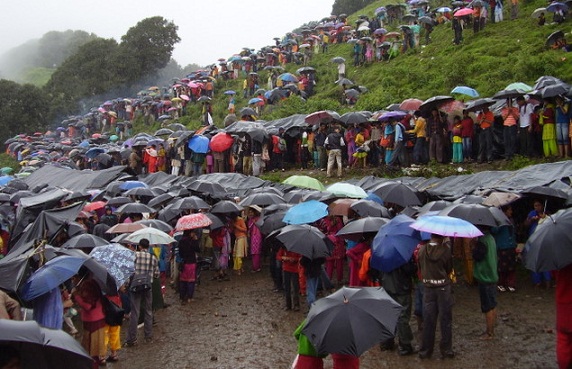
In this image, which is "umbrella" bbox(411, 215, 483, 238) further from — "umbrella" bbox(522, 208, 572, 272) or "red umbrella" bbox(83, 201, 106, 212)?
"red umbrella" bbox(83, 201, 106, 212)

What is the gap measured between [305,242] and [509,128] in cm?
781

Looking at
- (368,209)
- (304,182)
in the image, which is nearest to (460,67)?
(304,182)

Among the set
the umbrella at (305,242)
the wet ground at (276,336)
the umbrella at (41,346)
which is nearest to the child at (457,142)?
the wet ground at (276,336)

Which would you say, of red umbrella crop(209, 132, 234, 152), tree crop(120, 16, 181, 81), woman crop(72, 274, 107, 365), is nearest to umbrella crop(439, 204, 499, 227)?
woman crop(72, 274, 107, 365)

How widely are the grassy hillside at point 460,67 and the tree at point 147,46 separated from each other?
90.6 feet

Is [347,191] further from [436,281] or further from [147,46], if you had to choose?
[147,46]

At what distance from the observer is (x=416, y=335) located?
25.4 ft

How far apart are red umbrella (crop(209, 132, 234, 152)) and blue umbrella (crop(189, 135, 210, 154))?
31 cm

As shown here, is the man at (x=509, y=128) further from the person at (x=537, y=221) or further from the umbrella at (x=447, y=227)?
the umbrella at (x=447, y=227)

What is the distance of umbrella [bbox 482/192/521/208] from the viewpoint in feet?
28.7

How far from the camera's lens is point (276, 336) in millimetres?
8234

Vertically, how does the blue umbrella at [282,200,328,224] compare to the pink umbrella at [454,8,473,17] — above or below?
below

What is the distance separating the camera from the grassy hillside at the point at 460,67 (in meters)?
18.2

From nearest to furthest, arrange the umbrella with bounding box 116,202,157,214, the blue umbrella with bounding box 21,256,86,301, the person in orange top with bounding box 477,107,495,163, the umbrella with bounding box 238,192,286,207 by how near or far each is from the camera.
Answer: the blue umbrella with bounding box 21,256,86,301, the umbrella with bounding box 116,202,157,214, the umbrella with bounding box 238,192,286,207, the person in orange top with bounding box 477,107,495,163
